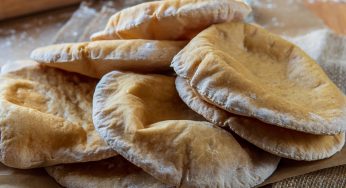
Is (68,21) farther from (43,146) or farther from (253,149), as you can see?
(253,149)

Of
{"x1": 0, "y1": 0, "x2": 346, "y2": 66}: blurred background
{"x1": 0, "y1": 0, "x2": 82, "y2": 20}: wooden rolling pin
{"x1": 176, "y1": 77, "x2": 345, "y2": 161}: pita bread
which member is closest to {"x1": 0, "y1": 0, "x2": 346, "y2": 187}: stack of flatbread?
{"x1": 176, "y1": 77, "x2": 345, "y2": 161}: pita bread

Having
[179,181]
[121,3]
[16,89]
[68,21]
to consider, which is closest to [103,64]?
[16,89]

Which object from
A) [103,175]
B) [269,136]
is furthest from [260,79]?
[103,175]

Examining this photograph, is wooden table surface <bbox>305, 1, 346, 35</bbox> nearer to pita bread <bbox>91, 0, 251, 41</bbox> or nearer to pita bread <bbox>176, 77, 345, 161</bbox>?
pita bread <bbox>91, 0, 251, 41</bbox>

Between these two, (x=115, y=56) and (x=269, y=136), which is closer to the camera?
(x=269, y=136)

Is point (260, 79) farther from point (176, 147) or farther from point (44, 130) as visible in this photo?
point (44, 130)
